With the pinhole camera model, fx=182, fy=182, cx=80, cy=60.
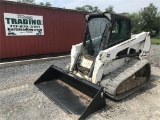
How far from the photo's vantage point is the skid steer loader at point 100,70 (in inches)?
161

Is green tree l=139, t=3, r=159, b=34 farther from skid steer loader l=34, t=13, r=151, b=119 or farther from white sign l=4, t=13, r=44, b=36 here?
skid steer loader l=34, t=13, r=151, b=119

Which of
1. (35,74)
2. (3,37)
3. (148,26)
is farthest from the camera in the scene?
(148,26)

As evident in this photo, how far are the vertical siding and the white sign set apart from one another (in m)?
0.16

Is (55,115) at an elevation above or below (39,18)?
below

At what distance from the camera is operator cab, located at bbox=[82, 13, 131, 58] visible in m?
4.71

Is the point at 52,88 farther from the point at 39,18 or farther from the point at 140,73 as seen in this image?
the point at 39,18

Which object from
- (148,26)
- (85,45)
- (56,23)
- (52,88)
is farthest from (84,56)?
(148,26)

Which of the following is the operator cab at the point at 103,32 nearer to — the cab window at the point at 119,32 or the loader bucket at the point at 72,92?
the cab window at the point at 119,32

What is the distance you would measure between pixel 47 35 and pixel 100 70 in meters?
5.76

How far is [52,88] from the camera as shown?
4887 mm

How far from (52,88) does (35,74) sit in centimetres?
181

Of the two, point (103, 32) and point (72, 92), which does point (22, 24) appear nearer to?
point (103, 32)

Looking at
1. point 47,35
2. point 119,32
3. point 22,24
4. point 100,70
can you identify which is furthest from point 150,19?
point 100,70

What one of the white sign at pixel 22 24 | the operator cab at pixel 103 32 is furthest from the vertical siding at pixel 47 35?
the operator cab at pixel 103 32
